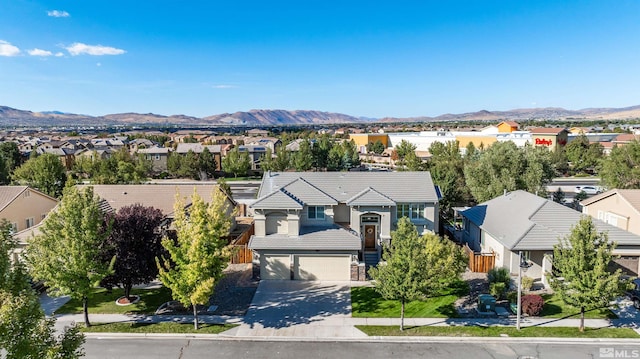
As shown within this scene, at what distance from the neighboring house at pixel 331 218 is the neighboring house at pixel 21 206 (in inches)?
821

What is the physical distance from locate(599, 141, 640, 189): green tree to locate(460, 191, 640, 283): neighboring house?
20.3 m

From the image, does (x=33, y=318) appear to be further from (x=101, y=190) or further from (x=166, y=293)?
(x=101, y=190)

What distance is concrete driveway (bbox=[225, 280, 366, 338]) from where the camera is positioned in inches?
812

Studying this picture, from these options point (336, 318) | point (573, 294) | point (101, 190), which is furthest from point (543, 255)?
point (101, 190)

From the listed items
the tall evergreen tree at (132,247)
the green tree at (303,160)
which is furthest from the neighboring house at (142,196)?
the green tree at (303,160)

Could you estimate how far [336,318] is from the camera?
2202 centimetres

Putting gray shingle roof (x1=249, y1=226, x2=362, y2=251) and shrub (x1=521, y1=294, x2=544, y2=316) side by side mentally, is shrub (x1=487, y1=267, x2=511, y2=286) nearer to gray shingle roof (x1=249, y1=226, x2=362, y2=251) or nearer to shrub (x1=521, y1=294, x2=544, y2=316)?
shrub (x1=521, y1=294, x2=544, y2=316)

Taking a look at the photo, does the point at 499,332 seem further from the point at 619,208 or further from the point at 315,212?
the point at 619,208

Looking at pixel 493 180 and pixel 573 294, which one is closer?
pixel 573 294

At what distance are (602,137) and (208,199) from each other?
121 metres

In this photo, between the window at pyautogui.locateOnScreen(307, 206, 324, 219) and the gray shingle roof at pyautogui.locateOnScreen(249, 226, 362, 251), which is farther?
the window at pyautogui.locateOnScreen(307, 206, 324, 219)

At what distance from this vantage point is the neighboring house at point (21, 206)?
33406mm

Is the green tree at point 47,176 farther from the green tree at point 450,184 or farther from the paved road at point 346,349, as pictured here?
the green tree at point 450,184

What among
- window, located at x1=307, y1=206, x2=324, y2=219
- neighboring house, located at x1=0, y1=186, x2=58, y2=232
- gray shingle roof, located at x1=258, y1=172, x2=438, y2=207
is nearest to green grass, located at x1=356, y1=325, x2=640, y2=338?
window, located at x1=307, y1=206, x2=324, y2=219
